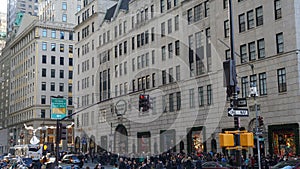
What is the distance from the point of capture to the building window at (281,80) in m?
Answer: 39.4

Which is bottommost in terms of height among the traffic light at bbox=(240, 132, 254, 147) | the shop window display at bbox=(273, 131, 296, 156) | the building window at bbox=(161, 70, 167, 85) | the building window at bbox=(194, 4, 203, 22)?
the shop window display at bbox=(273, 131, 296, 156)

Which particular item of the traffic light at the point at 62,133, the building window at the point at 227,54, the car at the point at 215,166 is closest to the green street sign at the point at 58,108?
the traffic light at the point at 62,133

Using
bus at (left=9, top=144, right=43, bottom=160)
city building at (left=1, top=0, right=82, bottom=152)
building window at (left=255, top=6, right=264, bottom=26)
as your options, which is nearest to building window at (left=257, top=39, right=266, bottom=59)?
building window at (left=255, top=6, right=264, bottom=26)

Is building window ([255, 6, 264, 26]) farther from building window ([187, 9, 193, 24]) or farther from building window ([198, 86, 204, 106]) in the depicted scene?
building window ([187, 9, 193, 24])

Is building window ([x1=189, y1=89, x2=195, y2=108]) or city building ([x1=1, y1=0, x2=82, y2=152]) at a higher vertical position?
city building ([x1=1, y1=0, x2=82, y2=152])

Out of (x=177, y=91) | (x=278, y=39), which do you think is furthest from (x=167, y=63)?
(x=278, y=39)

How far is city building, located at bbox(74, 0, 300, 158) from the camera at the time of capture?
131ft

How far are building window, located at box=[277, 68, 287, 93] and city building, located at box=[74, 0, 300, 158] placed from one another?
2.8 inches

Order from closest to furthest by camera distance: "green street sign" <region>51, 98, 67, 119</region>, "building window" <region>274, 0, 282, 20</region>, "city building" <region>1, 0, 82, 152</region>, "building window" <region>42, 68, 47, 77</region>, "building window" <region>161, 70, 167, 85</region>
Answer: "green street sign" <region>51, 98, 67, 119</region>
"building window" <region>274, 0, 282, 20</region>
"building window" <region>161, 70, 167, 85</region>
"city building" <region>1, 0, 82, 152</region>
"building window" <region>42, 68, 47, 77</region>

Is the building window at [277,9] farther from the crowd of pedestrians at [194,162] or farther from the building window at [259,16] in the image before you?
the crowd of pedestrians at [194,162]

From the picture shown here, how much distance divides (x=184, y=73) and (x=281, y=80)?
15.0m

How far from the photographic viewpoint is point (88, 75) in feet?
258

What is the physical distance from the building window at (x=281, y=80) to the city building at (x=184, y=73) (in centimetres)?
7

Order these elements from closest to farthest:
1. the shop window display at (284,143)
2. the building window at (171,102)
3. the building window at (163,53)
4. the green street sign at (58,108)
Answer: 1. the green street sign at (58,108)
2. the shop window display at (284,143)
3. the building window at (171,102)
4. the building window at (163,53)
